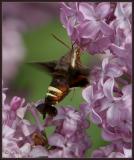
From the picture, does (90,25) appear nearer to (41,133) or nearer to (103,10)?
(103,10)

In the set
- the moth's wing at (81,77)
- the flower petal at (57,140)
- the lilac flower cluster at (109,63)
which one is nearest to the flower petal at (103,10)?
the lilac flower cluster at (109,63)

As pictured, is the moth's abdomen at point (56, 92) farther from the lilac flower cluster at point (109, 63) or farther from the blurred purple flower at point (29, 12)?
the blurred purple flower at point (29, 12)

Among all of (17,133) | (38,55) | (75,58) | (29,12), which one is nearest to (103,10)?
(75,58)

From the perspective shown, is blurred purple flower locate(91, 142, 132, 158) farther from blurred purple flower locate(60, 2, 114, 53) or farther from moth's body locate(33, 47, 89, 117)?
blurred purple flower locate(60, 2, 114, 53)

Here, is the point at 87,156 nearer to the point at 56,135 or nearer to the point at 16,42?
the point at 56,135

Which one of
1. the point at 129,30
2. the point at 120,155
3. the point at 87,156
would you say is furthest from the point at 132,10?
the point at 87,156

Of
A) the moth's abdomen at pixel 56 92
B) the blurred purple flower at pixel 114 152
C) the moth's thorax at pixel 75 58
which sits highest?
the moth's thorax at pixel 75 58

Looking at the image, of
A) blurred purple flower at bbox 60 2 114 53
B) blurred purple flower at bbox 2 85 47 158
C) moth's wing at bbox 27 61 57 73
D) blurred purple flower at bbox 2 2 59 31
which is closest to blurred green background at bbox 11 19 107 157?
blurred purple flower at bbox 2 2 59 31

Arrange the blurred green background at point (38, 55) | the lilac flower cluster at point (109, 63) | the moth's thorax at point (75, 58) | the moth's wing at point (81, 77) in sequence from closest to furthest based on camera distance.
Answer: the lilac flower cluster at point (109, 63), the moth's wing at point (81, 77), the moth's thorax at point (75, 58), the blurred green background at point (38, 55)
